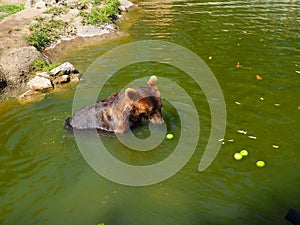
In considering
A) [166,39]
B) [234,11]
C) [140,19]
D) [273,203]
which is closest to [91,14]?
[140,19]

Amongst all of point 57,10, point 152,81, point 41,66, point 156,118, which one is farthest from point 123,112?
point 57,10

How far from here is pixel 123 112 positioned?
7543mm

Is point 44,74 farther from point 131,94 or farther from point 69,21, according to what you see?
point 69,21

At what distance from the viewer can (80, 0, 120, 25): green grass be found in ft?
62.6

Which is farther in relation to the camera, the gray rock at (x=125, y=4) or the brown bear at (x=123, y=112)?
the gray rock at (x=125, y=4)

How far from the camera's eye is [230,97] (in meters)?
9.96

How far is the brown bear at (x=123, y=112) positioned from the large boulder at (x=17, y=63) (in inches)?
193

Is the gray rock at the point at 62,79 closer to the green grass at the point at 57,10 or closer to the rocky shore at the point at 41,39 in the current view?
the rocky shore at the point at 41,39

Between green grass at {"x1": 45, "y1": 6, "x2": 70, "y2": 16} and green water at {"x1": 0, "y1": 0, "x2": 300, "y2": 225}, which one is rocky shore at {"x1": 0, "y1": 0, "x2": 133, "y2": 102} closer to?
green grass at {"x1": 45, "y1": 6, "x2": 70, "y2": 16}

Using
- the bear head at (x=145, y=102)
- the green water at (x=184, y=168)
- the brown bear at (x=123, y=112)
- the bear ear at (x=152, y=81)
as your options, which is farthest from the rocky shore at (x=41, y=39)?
the bear ear at (x=152, y=81)

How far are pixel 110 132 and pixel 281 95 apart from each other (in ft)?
17.6

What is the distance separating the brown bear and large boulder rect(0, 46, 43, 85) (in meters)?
4.90

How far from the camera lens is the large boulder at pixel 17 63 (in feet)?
40.6

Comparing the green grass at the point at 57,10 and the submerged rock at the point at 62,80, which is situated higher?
the green grass at the point at 57,10
